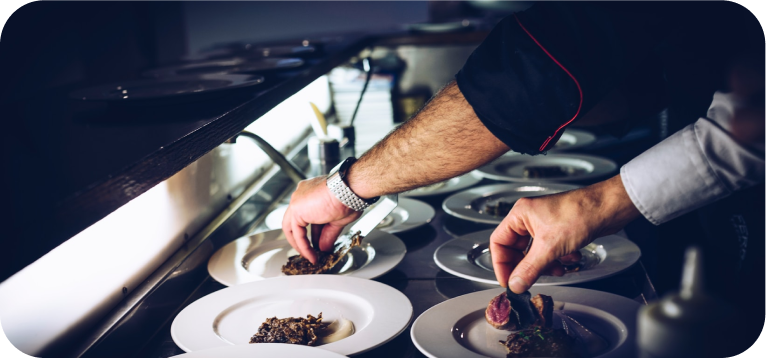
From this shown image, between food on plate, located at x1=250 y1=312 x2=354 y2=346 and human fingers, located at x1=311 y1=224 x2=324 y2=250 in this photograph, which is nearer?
food on plate, located at x1=250 y1=312 x2=354 y2=346

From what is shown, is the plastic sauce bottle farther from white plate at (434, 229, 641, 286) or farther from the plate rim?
the plate rim

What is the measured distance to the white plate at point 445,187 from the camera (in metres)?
1.96

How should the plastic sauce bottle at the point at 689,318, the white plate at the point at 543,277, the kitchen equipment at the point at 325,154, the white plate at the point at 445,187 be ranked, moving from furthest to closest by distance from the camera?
the kitchen equipment at the point at 325,154
the white plate at the point at 445,187
the white plate at the point at 543,277
the plastic sauce bottle at the point at 689,318

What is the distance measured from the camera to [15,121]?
1023 millimetres

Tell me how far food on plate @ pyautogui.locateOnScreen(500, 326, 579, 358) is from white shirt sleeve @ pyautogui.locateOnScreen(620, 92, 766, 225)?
269 mm

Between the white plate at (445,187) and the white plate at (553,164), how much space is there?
44 millimetres

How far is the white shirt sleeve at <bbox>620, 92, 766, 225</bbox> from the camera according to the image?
1.01m

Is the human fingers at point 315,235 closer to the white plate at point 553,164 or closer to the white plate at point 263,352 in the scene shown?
the white plate at point 263,352

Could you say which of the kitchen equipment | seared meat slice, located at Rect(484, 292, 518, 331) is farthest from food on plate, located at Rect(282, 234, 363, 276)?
the kitchen equipment

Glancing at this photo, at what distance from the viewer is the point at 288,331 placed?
1034mm

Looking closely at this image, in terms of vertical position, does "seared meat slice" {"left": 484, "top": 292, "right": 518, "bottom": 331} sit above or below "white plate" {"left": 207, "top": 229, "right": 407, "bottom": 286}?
above

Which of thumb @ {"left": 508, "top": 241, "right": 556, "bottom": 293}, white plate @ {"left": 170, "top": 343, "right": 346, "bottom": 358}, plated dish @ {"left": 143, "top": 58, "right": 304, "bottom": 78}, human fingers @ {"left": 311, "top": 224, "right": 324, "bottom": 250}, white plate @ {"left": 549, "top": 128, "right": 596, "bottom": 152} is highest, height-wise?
plated dish @ {"left": 143, "top": 58, "right": 304, "bottom": 78}

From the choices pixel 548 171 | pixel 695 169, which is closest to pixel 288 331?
pixel 695 169

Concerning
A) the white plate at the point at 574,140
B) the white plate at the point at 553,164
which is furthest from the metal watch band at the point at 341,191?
the white plate at the point at 574,140
